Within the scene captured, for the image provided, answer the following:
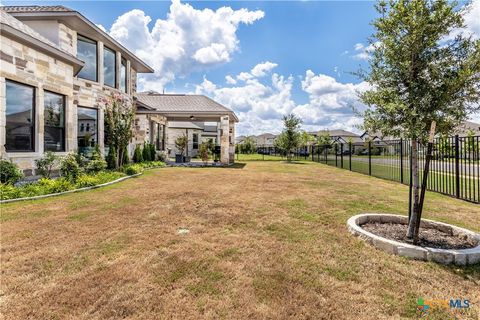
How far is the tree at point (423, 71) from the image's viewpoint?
3611 mm

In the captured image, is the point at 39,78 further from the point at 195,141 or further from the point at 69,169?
the point at 195,141

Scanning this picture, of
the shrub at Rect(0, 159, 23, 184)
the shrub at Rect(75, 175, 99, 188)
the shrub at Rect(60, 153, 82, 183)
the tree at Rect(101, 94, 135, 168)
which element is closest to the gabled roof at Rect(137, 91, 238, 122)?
the tree at Rect(101, 94, 135, 168)

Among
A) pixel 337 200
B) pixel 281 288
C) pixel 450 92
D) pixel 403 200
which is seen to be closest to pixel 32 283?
pixel 281 288

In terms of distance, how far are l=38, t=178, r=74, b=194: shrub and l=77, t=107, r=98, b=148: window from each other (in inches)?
197

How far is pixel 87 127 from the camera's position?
41.2ft

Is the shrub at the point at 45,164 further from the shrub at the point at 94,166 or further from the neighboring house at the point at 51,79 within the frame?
the shrub at the point at 94,166

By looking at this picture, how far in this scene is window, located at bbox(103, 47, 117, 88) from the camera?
542 inches

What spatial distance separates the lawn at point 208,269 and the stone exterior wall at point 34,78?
3369mm

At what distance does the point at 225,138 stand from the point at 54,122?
35.9ft

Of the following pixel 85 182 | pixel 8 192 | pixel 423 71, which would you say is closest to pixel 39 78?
pixel 85 182

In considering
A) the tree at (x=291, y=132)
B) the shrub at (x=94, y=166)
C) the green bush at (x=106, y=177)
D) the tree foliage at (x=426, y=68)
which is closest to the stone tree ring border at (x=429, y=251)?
the tree foliage at (x=426, y=68)

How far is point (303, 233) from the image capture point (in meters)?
4.36

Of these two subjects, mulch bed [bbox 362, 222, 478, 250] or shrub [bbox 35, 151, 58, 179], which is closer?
mulch bed [bbox 362, 222, 478, 250]

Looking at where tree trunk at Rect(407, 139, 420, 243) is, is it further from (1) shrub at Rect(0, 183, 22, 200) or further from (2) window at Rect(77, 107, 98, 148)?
(2) window at Rect(77, 107, 98, 148)
